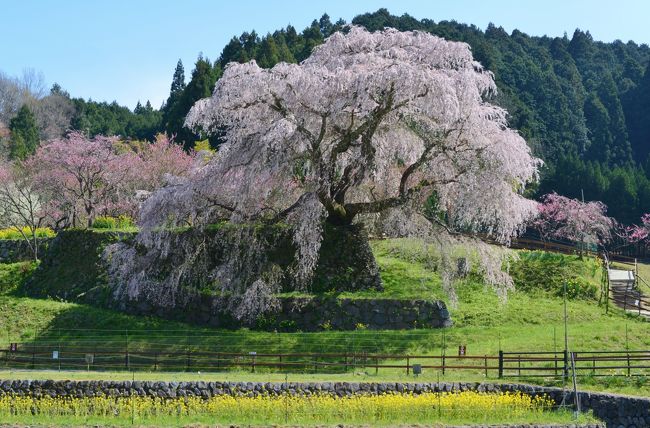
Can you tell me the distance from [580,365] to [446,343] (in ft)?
15.6

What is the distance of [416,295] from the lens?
33.5m

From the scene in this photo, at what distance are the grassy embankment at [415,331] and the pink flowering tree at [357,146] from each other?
225 centimetres

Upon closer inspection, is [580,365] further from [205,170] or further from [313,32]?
[313,32]

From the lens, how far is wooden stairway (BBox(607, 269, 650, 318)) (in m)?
37.6

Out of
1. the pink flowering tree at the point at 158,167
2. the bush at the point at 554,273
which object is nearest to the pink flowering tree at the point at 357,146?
the bush at the point at 554,273

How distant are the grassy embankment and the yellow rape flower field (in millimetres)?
2209

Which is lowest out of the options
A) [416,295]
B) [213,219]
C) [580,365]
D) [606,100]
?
[580,365]

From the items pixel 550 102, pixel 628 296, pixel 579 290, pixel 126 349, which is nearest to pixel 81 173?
pixel 126 349

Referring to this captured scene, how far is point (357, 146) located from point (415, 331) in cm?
723

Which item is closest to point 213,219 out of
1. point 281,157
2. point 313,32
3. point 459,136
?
point 281,157

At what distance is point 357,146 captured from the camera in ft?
111

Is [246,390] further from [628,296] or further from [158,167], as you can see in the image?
[158,167]

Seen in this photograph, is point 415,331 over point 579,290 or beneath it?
beneath

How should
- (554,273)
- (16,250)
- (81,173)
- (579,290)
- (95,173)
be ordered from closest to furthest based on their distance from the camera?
(579,290) < (554,273) < (16,250) < (95,173) < (81,173)
